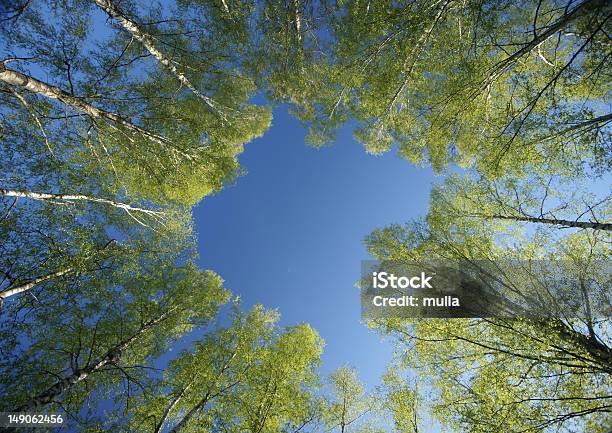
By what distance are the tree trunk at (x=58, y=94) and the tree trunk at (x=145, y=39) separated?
1.83m

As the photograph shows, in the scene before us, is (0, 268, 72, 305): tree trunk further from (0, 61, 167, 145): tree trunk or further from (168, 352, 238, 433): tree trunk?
(168, 352, 238, 433): tree trunk

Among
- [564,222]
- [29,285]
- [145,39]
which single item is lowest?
[29,285]

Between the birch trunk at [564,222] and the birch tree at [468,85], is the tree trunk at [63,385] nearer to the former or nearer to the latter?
the birch tree at [468,85]

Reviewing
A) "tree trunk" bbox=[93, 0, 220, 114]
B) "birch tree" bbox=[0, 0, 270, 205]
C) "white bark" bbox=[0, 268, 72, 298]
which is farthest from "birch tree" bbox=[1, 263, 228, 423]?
"tree trunk" bbox=[93, 0, 220, 114]

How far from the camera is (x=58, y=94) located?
5.68 meters

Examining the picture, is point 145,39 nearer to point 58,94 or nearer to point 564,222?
point 58,94

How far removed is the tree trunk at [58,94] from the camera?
194 inches

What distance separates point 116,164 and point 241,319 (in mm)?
6545

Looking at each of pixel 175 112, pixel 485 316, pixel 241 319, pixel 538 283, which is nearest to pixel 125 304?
pixel 241 319

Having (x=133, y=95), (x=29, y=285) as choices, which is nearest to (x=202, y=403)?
(x=29, y=285)

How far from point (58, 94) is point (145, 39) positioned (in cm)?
258

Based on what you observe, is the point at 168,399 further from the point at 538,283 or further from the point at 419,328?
the point at 538,283

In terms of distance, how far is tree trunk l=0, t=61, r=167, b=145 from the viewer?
4934 millimetres

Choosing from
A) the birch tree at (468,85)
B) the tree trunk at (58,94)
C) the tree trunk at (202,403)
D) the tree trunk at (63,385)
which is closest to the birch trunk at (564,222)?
the birch tree at (468,85)
